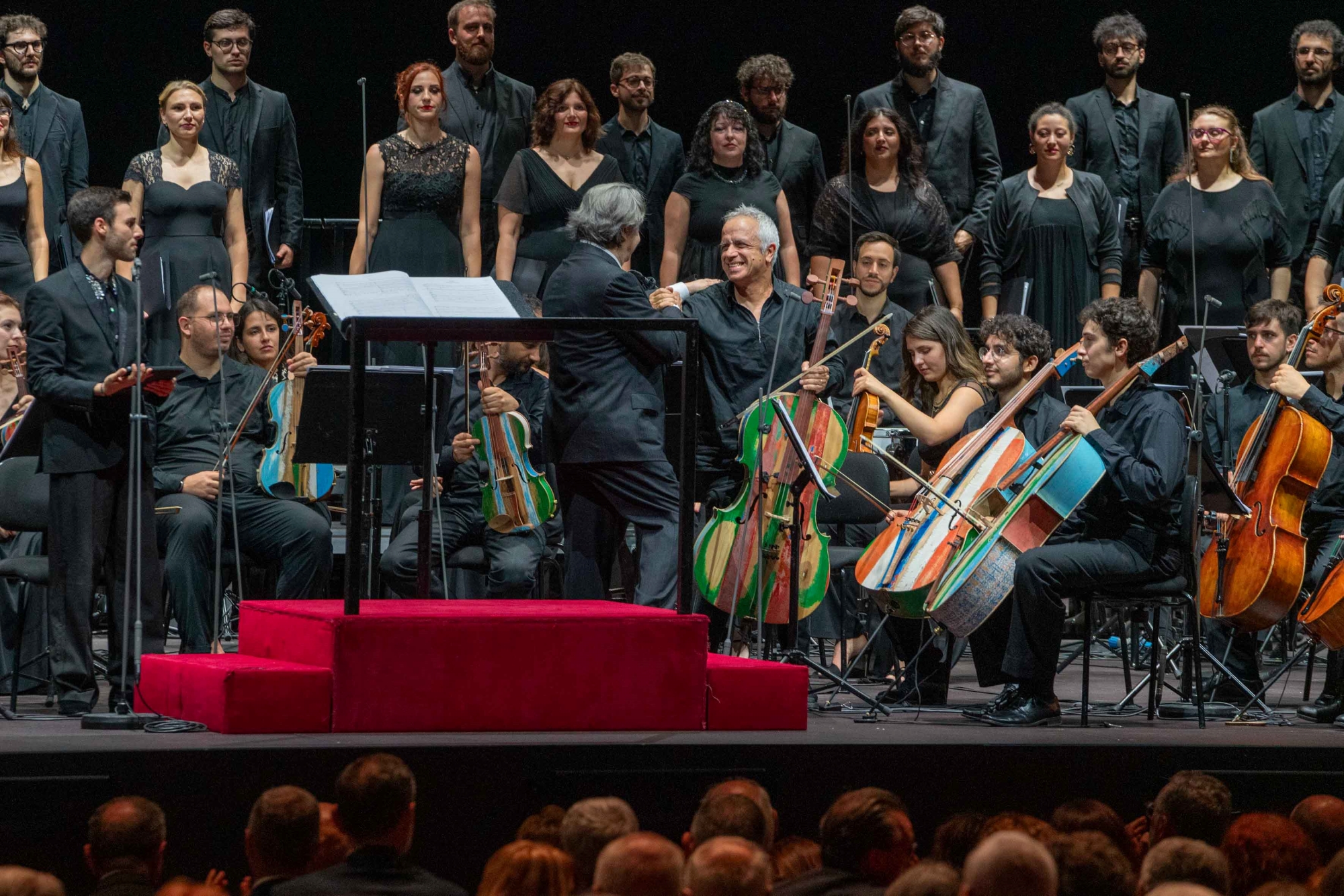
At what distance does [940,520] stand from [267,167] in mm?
3746

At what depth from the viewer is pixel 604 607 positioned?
4.40m

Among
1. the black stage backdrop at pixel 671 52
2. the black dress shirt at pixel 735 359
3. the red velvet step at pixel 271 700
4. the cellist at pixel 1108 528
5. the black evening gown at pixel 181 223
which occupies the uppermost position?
the black stage backdrop at pixel 671 52

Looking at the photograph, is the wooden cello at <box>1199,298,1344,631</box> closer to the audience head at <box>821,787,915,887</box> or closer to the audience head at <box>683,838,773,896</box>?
the audience head at <box>821,787,915,887</box>

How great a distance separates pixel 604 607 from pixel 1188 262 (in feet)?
11.9

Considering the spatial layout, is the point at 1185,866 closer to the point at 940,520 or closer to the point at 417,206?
the point at 940,520

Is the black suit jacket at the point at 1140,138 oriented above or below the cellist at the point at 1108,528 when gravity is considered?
above

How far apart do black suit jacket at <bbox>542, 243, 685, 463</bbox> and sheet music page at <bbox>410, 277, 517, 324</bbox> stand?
728mm

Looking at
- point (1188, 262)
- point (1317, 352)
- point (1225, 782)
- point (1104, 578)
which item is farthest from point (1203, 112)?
point (1225, 782)

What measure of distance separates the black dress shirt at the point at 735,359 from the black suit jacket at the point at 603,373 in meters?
0.51

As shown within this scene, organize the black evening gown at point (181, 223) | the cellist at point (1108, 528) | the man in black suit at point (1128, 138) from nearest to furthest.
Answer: the cellist at point (1108, 528) < the black evening gown at point (181, 223) < the man in black suit at point (1128, 138)

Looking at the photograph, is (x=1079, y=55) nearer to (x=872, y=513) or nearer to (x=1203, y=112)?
(x=1203, y=112)

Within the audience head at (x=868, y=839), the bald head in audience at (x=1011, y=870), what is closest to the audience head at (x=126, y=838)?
the audience head at (x=868, y=839)

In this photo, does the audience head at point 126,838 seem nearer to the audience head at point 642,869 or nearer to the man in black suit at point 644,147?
the audience head at point 642,869

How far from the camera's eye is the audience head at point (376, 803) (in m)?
3.00
